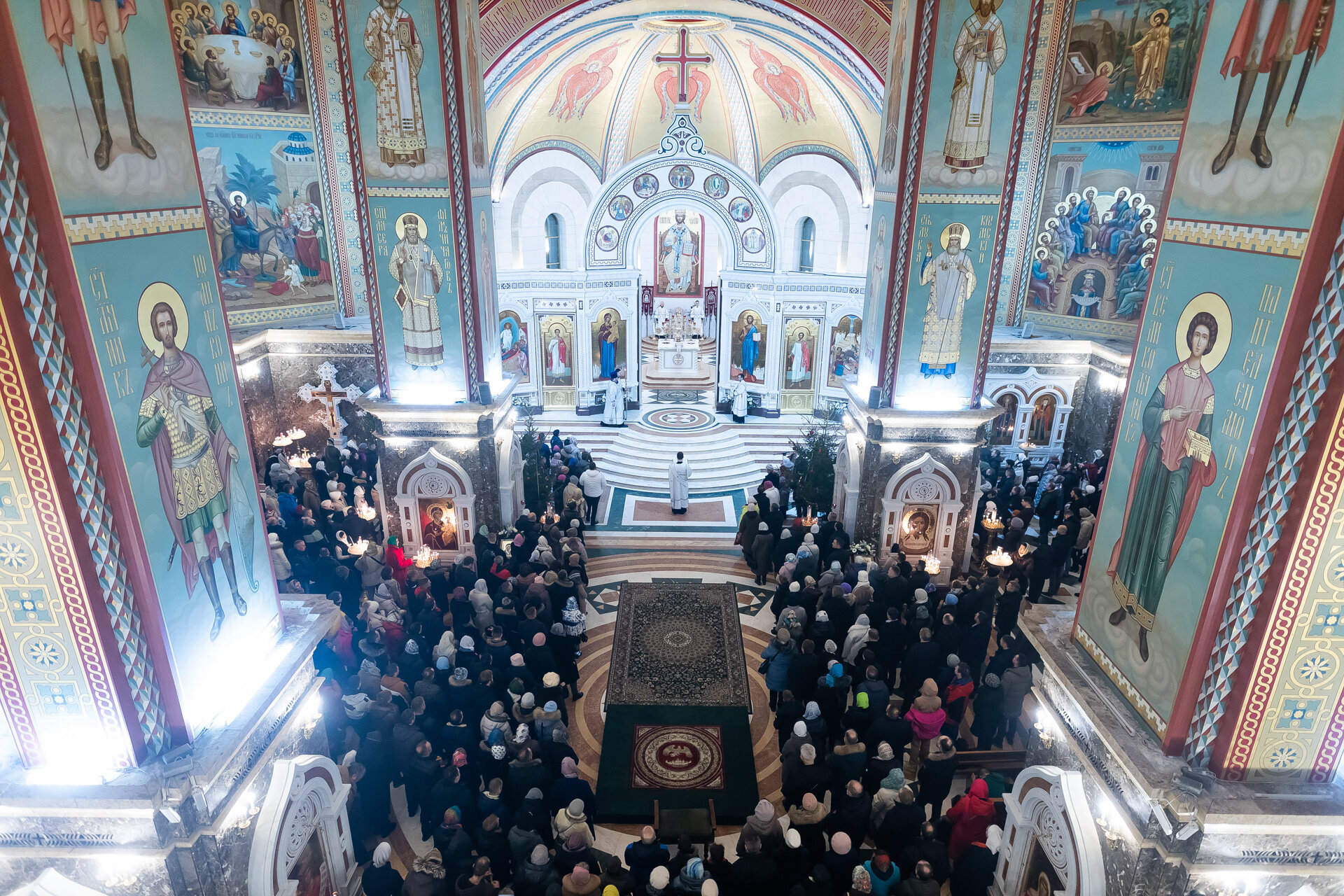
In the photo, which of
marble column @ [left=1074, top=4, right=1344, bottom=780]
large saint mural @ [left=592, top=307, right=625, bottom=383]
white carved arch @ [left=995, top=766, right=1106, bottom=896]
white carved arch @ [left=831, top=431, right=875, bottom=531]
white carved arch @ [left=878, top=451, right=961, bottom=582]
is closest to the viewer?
marble column @ [left=1074, top=4, right=1344, bottom=780]

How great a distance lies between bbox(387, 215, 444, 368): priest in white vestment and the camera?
10.3m

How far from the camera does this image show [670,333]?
26.6 m

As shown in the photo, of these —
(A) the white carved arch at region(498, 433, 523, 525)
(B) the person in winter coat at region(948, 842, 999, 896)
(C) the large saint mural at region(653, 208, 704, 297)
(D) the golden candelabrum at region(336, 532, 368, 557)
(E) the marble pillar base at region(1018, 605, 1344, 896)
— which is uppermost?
(C) the large saint mural at region(653, 208, 704, 297)

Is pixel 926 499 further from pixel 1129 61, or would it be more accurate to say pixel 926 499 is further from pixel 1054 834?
pixel 1129 61

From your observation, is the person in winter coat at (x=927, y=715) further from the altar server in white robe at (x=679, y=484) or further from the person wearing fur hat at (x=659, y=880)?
the altar server in white robe at (x=679, y=484)

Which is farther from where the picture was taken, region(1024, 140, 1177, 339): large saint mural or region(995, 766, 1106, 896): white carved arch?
region(1024, 140, 1177, 339): large saint mural

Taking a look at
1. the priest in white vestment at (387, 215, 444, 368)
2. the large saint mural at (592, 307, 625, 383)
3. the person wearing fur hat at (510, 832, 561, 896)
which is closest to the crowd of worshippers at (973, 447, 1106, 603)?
the person wearing fur hat at (510, 832, 561, 896)

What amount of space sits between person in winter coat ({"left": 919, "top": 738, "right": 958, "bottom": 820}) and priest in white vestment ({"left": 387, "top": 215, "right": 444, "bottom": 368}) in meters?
7.95

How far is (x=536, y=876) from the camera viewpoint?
5621 millimetres

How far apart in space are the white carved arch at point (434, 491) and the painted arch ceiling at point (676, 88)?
9.81 meters

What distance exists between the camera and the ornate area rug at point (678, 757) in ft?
25.3

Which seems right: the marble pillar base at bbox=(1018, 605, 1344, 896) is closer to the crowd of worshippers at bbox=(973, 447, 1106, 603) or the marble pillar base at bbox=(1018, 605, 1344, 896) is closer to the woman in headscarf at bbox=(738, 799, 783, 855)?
the woman in headscarf at bbox=(738, 799, 783, 855)

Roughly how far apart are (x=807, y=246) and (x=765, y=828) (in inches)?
644

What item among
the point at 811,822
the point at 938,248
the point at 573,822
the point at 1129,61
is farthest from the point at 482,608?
the point at 1129,61
